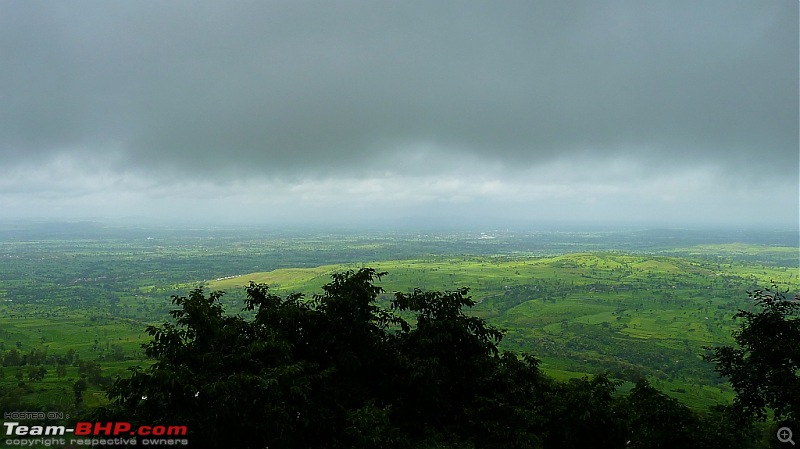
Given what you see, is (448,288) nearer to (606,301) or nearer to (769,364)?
(606,301)

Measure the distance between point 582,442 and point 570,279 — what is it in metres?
96.5

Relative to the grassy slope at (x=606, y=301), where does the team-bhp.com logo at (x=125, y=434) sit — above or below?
above

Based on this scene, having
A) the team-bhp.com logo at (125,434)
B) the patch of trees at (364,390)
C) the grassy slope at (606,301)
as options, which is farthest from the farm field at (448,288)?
the team-bhp.com logo at (125,434)

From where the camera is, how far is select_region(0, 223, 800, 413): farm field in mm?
41562

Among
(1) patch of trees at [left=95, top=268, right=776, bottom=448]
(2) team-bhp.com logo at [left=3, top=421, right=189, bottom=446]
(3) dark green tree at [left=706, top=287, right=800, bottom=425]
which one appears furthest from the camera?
(3) dark green tree at [left=706, top=287, right=800, bottom=425]

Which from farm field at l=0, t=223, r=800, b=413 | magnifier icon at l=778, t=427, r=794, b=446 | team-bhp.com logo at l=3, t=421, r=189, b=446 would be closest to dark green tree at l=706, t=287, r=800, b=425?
magnifier icon at l=778, t=427, r=794, b=446

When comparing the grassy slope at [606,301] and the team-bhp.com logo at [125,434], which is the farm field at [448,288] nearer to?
the grassy slope at [606,301]

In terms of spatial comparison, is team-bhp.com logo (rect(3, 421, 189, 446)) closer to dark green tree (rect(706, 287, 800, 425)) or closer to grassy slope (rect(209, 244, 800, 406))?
dark green tree (rect(706, 287, 800, 425))

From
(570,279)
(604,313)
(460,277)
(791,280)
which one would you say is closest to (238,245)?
(460,277)

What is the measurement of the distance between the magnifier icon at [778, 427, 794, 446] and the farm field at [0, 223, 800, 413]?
8802 millimetres

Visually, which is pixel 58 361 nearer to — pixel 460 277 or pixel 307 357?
pixel 307 357

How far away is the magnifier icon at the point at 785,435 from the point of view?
964 centimetres

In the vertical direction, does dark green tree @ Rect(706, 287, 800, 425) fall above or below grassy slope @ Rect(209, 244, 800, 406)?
above

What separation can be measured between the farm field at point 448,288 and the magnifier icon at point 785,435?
28.9ft
